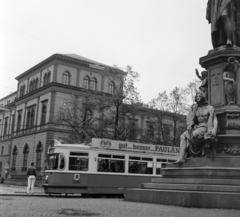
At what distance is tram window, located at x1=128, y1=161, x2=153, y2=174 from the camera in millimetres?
21578

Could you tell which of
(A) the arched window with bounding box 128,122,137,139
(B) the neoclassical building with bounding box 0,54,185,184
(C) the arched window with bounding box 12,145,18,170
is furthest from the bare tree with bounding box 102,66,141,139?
(C) the arched window with bounding box 12,145,18,170

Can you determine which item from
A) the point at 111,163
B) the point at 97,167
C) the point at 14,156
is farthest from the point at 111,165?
the point at 14,156

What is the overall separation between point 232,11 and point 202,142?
15.7 ft

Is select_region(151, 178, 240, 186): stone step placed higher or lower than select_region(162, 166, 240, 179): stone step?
lower

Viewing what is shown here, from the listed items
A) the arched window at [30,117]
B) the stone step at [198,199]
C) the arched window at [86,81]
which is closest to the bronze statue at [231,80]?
the stone step at [198,199]

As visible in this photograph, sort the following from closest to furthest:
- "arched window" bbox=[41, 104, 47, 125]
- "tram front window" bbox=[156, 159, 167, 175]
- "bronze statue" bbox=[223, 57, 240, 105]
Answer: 1. "bronze statue" bbox=[223, 57, 240, 105]
2. "tram front window" bbox=[156, 159, 167, 175]
3. "arched window" bbox=[41, 104, 47, 125]

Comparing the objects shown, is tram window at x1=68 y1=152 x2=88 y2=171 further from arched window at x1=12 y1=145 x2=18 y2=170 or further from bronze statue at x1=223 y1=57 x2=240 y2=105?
arched window at x1=12 y1=145 x2=18 y2=170

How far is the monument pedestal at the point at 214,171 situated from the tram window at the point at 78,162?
9099 millimetres

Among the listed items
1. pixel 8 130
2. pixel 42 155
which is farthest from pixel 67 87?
pixel 8 130

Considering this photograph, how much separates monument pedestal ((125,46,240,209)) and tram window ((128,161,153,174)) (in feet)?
32.9

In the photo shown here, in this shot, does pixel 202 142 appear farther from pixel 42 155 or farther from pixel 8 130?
pixel 8 130

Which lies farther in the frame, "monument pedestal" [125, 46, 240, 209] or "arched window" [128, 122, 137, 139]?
"arched window" [128, 122, 137, 139]

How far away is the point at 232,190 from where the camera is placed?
29.7ft

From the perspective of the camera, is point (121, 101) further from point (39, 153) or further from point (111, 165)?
point (39, 153)
